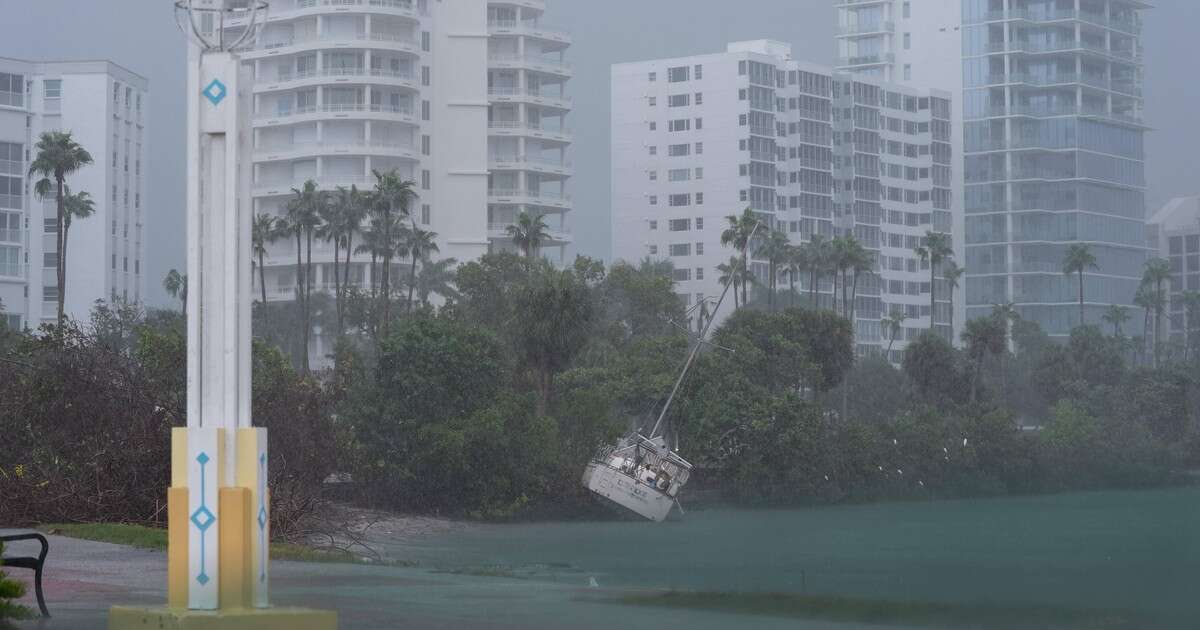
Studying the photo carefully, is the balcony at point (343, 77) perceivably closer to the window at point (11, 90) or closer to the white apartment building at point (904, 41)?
the window at point (11, 90)

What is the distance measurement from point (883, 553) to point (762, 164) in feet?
301

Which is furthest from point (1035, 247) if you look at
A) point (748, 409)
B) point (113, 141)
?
point (748, 409)

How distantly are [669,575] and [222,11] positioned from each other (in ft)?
119

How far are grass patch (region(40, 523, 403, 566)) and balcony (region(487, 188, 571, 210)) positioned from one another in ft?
345

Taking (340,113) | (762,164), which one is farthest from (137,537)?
(762,164)

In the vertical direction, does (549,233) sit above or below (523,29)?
below

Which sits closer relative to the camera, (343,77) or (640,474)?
(640,474)

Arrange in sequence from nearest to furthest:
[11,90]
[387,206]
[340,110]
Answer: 1. [387,206]
2. [11,90]
3. [340,110]

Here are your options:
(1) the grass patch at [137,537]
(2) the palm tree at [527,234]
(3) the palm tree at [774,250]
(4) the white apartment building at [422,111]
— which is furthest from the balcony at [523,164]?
(1) the grass patch at [137,537]

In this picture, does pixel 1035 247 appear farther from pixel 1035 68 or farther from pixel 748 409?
pixel 748 409

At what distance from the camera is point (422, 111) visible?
132 metres

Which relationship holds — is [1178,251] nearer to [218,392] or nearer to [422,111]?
[422,111]

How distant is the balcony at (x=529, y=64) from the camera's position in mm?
134625

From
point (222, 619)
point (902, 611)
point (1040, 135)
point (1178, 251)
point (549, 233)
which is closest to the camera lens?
point (222, 619)
